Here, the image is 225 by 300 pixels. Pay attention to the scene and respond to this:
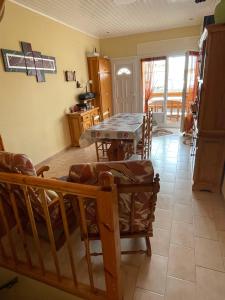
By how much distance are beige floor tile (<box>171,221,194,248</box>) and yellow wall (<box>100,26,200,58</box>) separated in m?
4.97

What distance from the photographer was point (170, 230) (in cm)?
196

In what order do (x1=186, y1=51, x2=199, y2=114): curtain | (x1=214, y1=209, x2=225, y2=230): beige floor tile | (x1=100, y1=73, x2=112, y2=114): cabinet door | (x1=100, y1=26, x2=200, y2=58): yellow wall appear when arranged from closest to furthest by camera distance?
(x1=214, y1=209, x2=225, y2=230): beige floor tile < (x1=186, y1=51, x2=199, y2=114): curtain < (x1=100, y1=26, x2=200, y2=58): yellow wall < (x1=100, y1=73, x2=112, y2=114): cabinet door

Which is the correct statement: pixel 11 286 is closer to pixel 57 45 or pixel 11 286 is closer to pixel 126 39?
pixel 57 45

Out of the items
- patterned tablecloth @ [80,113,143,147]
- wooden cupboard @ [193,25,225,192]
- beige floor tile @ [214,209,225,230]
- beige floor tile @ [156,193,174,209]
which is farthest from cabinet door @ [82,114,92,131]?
beige floor tile @ [214,209,225,230]

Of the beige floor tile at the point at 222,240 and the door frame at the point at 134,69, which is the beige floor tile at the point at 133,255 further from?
the door frame at the point at 134,69

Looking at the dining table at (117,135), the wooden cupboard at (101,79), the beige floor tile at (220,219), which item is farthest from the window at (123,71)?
the beige floor tile at (220,219)

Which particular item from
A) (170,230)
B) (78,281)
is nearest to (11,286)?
(78,281)

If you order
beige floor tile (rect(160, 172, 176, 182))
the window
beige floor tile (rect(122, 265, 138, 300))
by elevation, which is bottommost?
beige floor tile (rect(122, 265, 138, 300))

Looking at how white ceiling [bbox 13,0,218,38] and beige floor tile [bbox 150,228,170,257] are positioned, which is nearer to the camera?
beige floor tile [bbox 150,228,170,257]

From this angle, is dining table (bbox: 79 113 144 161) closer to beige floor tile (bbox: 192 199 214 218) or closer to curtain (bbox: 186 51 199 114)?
beige floor tile (bbox: 192 199 214 218)

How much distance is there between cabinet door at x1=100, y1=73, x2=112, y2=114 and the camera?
18.2 ft

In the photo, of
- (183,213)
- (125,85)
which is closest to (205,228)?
(183,213)

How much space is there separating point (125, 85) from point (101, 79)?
0.96 m

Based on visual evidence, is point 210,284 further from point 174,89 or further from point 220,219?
point 174,89
